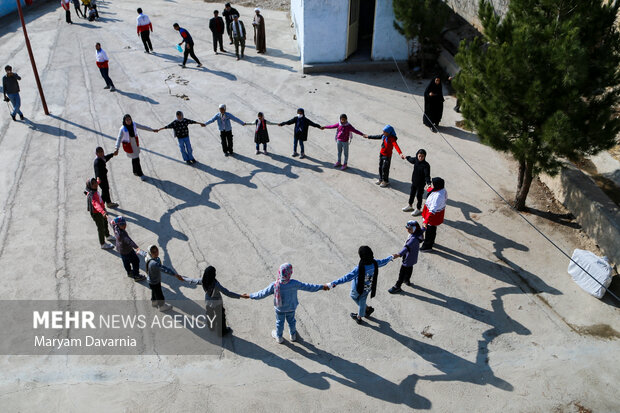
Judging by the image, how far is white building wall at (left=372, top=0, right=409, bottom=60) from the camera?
1625 centimetres

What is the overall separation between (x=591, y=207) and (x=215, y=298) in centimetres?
718

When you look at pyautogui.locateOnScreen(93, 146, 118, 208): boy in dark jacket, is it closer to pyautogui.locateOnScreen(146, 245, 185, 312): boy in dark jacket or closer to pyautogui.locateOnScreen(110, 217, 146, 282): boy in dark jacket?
pyautogui.locateOnScreen(110, 217, 146, 282): boy in dark jacket

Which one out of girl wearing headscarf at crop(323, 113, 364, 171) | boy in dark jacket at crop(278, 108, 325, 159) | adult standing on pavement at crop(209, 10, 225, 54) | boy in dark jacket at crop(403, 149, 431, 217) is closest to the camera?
boy in dark jacket at crop(403, 149, 431, 217)

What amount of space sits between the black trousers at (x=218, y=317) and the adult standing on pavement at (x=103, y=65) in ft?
36.7

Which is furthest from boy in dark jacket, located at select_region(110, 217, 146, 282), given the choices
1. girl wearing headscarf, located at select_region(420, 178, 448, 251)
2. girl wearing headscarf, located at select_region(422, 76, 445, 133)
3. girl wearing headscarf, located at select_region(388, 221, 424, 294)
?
girl wearing headscarf, located at select_region(422, 76, 445, 133)

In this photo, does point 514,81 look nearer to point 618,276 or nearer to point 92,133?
point 618,276

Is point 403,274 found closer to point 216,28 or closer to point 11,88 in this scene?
point 11,88

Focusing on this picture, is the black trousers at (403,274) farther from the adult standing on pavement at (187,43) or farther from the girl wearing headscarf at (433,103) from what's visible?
the adult standing on pavement at (187,43)

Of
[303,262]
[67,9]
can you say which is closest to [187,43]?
[67,9]

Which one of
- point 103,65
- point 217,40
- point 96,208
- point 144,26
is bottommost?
point 96,208

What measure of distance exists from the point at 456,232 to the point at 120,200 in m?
7.22

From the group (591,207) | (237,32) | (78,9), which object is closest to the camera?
(591,207)

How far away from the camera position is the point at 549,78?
7.98m

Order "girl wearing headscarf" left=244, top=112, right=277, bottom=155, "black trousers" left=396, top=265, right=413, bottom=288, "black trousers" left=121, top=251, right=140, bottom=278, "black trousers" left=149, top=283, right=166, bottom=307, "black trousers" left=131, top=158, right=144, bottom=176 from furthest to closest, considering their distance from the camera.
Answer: "girl wearing headscarf" left=244, top=112, right=277, bottom=155 → "black trousers" left=131, top=158, right=144, bottom=176 → "black trousers" left=121, top=251, right=140, bottom=278 → "black trousers" left=396, top=265, right=413, bottom=288 → "black trousers" left=149, top=283, right=166, bottom=307
